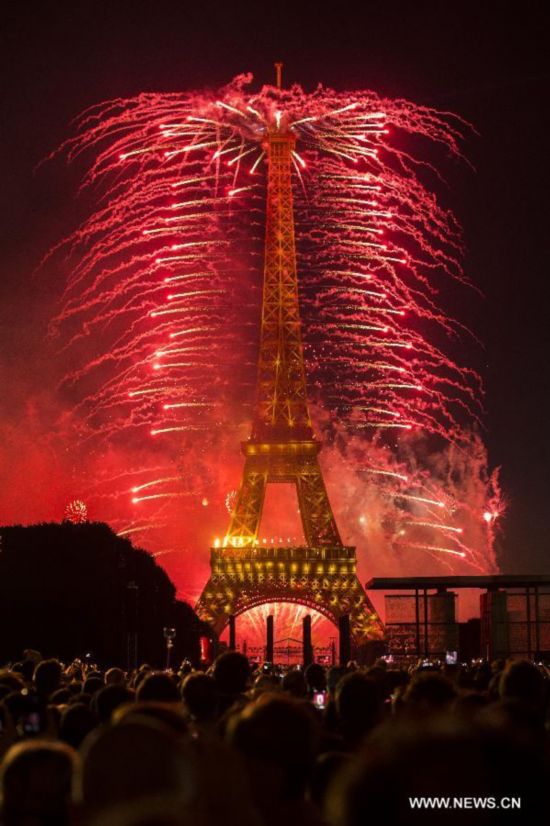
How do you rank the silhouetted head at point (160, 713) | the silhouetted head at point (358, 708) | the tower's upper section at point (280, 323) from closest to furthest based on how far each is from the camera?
the silhouetted head at point (160, 713) → the silhouetted head at point (358, 708) → the tower's upper section at point (280, 323)

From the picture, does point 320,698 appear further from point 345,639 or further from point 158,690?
point 345,639

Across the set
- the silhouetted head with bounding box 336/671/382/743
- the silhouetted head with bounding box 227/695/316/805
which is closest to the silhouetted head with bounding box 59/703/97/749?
the silhouetted head with bounding box 336/671/382/743

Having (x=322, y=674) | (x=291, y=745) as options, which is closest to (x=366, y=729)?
(x=291, y=745)

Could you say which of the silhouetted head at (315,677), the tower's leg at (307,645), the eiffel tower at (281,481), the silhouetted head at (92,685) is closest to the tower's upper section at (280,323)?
the eiffel tower at (281,481)

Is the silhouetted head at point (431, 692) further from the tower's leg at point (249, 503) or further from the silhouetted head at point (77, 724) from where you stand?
the tower's leg at point (249, 503)

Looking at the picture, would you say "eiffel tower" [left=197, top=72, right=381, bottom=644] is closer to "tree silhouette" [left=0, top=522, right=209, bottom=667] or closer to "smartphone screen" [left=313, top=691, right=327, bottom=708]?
"tree silhouette" [left=0, top=522, right=209, bottom=667]
